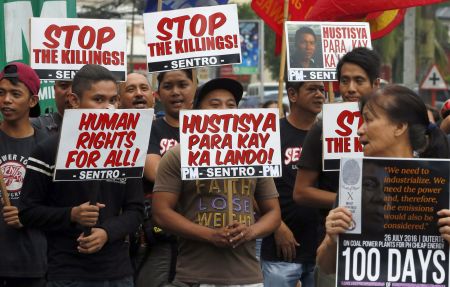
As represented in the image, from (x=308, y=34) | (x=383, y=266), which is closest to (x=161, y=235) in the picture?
(x=308, y=34)

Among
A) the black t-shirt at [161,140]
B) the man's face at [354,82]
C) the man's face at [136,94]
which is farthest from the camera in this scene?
the man's face at [136,94]

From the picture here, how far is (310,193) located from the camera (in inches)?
279

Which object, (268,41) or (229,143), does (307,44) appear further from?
(268,41)

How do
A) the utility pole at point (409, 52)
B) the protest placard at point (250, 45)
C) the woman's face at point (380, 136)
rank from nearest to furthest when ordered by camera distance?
the woman's face at point (380, 136), the utility pole at point (409, 52), the protest placard at point (250, 45)

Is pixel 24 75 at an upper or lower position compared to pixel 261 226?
upper

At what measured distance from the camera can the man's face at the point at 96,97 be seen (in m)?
6.68

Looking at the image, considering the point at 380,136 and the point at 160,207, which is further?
the point at 160,207

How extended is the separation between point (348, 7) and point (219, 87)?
Answer: 11.9 ft

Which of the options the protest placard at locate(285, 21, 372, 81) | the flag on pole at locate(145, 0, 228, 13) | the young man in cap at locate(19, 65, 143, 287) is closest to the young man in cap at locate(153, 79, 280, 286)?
the young man in cap at locate(19, 65, 143, 287)

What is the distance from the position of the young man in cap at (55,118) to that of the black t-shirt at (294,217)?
1.46 m

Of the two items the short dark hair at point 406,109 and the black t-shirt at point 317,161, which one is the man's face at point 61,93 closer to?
the black t-shirt at point 317,161

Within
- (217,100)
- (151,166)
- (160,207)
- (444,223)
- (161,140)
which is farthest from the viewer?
(161,140)

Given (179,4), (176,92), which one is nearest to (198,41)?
(176,92)

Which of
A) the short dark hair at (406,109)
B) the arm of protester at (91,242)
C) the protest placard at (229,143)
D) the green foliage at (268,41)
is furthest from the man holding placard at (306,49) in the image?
the green foliage at (268,41)
